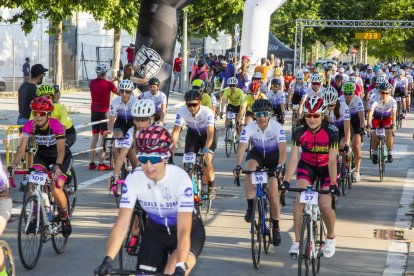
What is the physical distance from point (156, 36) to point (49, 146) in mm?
11634

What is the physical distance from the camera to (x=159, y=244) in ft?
20.4

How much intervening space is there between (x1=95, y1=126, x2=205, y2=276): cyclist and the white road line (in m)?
3.98

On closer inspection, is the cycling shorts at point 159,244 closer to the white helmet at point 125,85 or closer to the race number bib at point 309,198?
the race number bib at point 309,198

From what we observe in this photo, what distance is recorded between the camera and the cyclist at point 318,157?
9109mm

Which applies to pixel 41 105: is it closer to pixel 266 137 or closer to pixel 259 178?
pixel 259 178

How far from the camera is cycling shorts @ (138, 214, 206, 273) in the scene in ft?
20.1

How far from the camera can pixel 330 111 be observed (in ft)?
47.2

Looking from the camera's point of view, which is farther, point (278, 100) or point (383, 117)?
point (278, 100)

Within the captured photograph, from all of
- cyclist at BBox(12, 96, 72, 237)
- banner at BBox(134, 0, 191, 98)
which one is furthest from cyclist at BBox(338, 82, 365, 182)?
cyclist at BBox(12, 96, 72, 237)

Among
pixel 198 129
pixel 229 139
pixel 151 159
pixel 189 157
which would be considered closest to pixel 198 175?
pixel 189 157

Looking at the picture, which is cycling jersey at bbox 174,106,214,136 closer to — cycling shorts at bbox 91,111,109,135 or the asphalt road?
the asphalt road

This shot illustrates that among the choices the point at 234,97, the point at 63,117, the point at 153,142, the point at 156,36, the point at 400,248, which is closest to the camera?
the point at 153,142

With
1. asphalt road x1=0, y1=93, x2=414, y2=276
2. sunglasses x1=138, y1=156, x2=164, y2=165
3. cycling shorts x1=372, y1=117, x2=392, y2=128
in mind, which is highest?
sunglasses x1=138, y1=156, x2=164, y2=165

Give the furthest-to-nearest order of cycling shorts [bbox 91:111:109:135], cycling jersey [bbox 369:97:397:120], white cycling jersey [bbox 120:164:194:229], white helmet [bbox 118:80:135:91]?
cycling shorts [bbox 91:111:109:135] → cycling jersey [bbox 369:97:397:120] → white helmet [bbox 118:80:135:91] → white cycling jersey [bbox 120:164:194:229]
